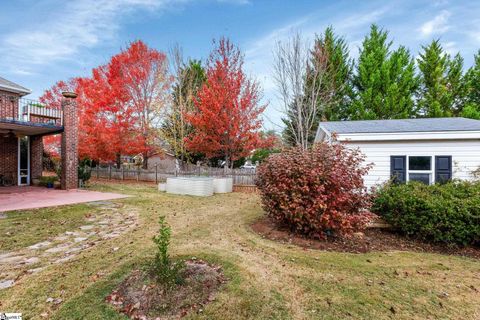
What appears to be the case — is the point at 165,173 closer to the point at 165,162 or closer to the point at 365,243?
the point at 165,162

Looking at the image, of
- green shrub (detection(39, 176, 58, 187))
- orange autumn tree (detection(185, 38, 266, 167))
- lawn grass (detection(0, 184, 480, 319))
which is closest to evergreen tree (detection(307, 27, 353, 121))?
orange autumn tree (detection(185, 38, 266, 167))

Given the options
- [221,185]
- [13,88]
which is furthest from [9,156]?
[221,185]

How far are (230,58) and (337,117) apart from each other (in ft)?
31.6

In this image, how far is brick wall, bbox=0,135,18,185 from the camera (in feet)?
42.2

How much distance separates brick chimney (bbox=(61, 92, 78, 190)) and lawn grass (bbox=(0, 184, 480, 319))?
307 inches

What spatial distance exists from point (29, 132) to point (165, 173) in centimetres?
774

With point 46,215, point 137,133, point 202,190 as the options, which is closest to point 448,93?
point 202,190

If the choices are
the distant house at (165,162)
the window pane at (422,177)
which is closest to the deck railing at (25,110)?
the distant house at (165,162)

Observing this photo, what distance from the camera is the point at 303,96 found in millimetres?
15969

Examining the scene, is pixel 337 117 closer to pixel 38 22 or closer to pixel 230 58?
pixel 230 58

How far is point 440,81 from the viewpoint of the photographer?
62.8ft

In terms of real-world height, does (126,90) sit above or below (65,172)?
above

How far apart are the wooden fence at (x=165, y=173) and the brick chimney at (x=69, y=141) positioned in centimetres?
524

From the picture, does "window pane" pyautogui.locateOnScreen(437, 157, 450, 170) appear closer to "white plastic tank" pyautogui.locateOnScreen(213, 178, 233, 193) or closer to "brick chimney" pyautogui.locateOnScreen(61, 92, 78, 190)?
"white plastic tank" pyautogui.locateOnScreen(213, 178, 233, 193)
